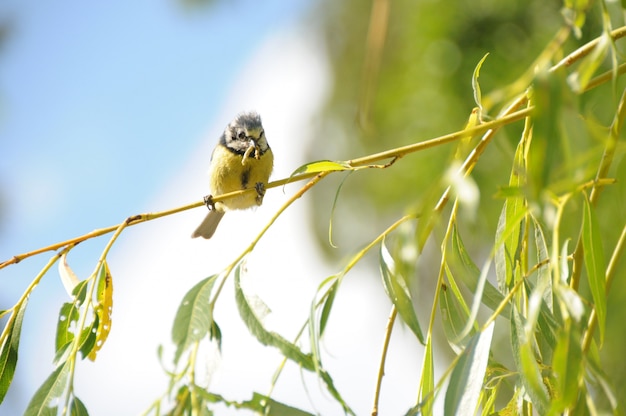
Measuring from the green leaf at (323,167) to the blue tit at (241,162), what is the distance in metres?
1.36

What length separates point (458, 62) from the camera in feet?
15.3

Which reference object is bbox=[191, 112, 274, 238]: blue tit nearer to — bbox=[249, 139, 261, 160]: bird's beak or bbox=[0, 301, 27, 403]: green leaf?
bbox=[249, 139, 261, 160]: bird's beak

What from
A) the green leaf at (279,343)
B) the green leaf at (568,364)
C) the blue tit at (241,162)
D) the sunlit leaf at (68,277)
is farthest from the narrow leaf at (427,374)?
the blue tit at (241,162)

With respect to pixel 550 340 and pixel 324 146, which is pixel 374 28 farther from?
pixel 324 146

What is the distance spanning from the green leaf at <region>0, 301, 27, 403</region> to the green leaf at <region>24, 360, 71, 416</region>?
186 millimetres

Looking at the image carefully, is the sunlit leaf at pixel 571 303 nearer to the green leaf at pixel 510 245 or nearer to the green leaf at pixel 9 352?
the green leaf at pixel 510 245

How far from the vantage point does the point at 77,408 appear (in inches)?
49.9

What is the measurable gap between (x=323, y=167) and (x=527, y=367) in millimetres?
489

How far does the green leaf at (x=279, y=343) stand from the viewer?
1140 millimetres

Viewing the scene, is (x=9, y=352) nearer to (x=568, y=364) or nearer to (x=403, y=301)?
(x=403, y=301)

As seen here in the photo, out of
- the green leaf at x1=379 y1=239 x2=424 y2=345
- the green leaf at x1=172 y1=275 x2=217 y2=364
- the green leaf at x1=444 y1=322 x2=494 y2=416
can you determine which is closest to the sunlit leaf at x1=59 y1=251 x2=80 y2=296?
the green leaf at x1=172 y1=275 x2=217 y2=364

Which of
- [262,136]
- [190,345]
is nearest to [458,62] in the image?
[262,136]

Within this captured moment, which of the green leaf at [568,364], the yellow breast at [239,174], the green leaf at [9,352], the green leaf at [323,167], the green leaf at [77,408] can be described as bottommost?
the green leaf at [568,364]

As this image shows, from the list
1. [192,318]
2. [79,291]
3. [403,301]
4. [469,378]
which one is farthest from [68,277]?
[469,378]
